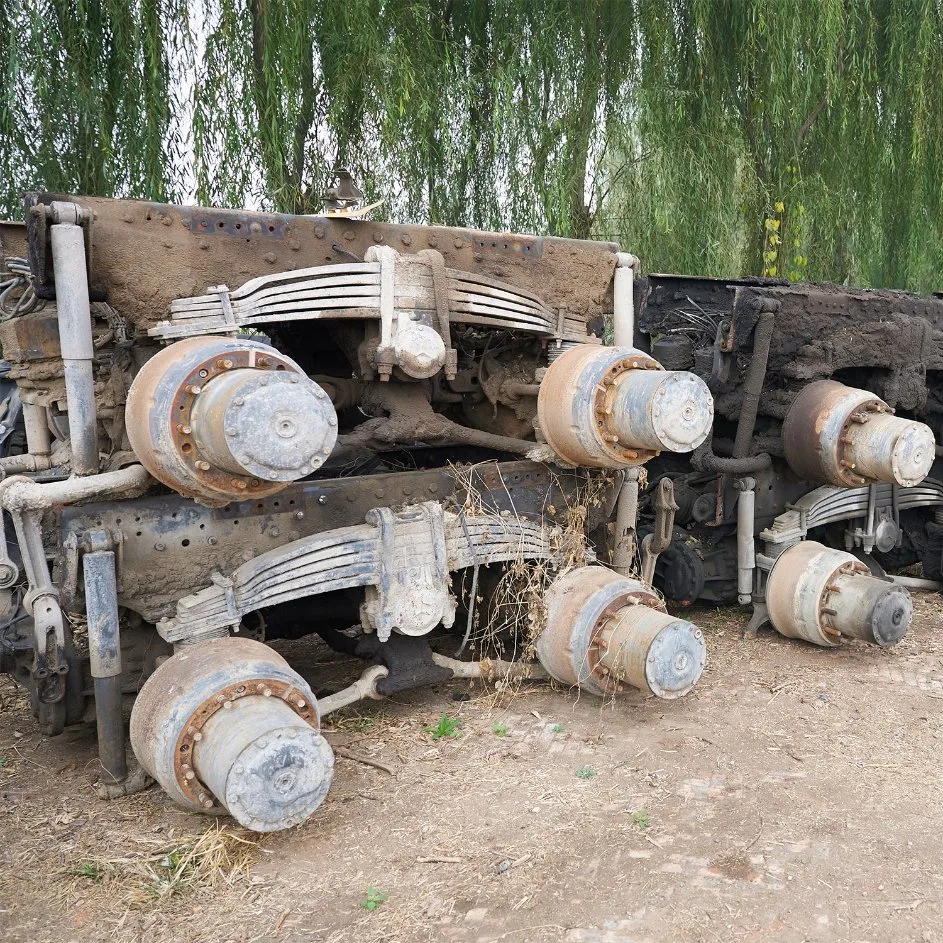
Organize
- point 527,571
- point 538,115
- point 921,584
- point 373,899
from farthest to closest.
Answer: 1. point 538,115
2. point 921,584
3. point 527,571
4. point 373,899

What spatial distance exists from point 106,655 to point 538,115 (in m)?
5.70

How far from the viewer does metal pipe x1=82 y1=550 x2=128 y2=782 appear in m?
3.54

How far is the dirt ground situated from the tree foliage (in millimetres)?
3831

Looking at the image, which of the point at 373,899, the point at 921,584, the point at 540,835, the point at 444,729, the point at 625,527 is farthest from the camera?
the point at 921,584

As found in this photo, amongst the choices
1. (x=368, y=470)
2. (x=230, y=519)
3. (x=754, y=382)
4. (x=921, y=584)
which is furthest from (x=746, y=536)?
(x=230, y=519)

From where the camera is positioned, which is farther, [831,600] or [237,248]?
[831,600]

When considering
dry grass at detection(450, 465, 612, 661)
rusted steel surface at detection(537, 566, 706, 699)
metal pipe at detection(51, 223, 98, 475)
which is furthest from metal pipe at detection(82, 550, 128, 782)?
rusted steel surface at detection(537, 566, 706, 699)

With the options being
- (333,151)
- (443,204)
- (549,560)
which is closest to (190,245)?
(549,560)

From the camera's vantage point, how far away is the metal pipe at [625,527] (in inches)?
194

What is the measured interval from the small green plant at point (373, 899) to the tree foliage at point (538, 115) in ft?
15.5

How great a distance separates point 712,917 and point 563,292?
2.92m

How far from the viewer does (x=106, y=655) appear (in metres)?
3.62

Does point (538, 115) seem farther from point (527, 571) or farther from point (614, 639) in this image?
point (614, 639)

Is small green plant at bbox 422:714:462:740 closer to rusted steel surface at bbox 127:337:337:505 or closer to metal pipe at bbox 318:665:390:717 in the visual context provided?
metal pipe at bbox 318:665:390:717
